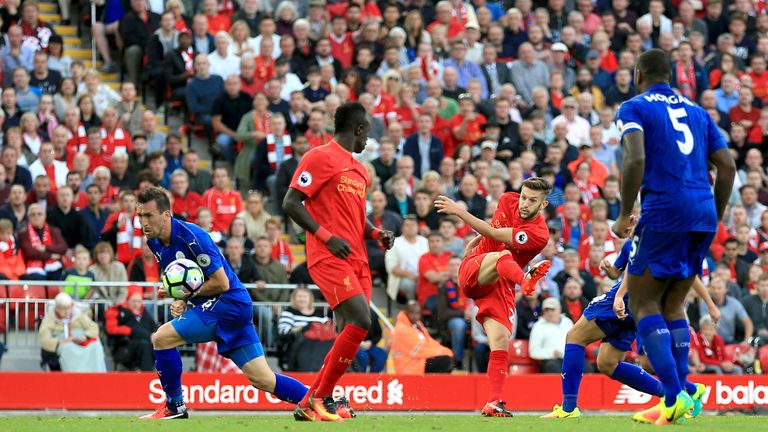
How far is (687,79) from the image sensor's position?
2544 centimetres

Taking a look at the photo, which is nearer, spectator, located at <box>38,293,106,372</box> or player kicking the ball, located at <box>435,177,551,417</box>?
player kicking the ball, located at <box>435,177,551,417</box>

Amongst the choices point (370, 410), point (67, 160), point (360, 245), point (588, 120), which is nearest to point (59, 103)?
point (67, 160)

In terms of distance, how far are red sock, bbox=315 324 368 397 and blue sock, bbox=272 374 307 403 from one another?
0.72m

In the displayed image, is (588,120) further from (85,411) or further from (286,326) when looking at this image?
(85,411)

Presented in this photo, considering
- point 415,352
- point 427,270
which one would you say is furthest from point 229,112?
point 415,352

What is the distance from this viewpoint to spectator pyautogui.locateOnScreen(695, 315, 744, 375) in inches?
749

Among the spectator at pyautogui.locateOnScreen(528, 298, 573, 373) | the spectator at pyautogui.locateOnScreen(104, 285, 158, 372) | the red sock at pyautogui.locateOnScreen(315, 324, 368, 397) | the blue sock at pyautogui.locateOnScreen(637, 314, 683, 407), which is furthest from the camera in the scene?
the spectator at pyautogui.locateOnScreen(528, 298, 573, 373)

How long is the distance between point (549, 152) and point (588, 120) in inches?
82.5

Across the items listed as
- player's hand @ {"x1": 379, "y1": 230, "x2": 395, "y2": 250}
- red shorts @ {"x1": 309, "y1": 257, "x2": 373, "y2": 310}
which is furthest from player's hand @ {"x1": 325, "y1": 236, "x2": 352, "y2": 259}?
player's hand @ {"x1": 379, "y1": 230, "x2": 395, "y2": 250}

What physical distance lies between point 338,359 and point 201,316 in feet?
4.40

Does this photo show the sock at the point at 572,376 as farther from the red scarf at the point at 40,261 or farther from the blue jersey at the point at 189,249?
the red scarf at the point at 40,261

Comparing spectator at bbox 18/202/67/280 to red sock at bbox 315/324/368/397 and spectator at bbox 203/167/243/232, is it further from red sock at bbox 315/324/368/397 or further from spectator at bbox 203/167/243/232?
red sock at bbox 315/324/368/397

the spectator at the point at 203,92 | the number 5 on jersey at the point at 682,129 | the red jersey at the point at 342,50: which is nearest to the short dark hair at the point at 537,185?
the number 5 on jersey at the point at 682,129

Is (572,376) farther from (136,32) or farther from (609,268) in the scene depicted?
(136,32)
